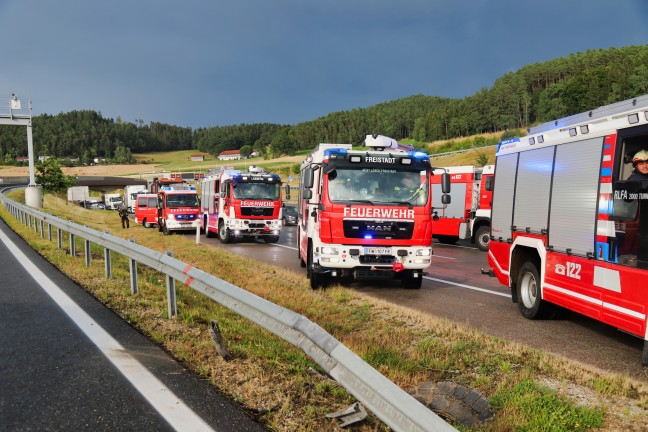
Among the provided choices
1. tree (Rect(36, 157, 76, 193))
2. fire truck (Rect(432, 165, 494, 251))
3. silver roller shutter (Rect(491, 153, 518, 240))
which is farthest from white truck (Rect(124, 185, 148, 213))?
silver roller shutter (Rect(491, 153, 518, 240))

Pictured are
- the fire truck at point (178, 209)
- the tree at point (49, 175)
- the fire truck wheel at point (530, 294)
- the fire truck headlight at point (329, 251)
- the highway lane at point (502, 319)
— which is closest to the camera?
the highway lane at point (502, 319)

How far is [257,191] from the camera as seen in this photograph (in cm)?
2208

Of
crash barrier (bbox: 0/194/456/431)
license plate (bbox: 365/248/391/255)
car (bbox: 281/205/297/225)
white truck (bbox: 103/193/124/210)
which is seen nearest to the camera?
crash barrier (bbox: 0/194/456/431)

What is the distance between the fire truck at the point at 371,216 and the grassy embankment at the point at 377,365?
5.78ft

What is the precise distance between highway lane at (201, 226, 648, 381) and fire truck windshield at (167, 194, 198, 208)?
15033 millimetres

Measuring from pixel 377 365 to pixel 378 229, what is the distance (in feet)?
17.7

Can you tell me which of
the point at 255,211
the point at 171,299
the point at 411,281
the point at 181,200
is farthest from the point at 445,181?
the point at 181,200

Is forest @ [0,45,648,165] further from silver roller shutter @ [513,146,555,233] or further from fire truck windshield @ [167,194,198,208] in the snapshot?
silver roller shutter @ [513,146,555,233]

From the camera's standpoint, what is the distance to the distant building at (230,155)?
17500 cm

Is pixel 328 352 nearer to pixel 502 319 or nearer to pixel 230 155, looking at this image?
pixel 502 319

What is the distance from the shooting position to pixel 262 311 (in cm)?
434

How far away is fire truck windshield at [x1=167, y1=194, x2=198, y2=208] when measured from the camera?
93.5 ft

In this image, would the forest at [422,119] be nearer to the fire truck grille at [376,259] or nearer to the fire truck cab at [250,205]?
the fire truck cab at [250,205]

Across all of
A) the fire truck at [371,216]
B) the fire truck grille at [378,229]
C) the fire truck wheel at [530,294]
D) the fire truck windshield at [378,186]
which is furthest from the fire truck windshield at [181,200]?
the fire truck wheel at [530,294]
